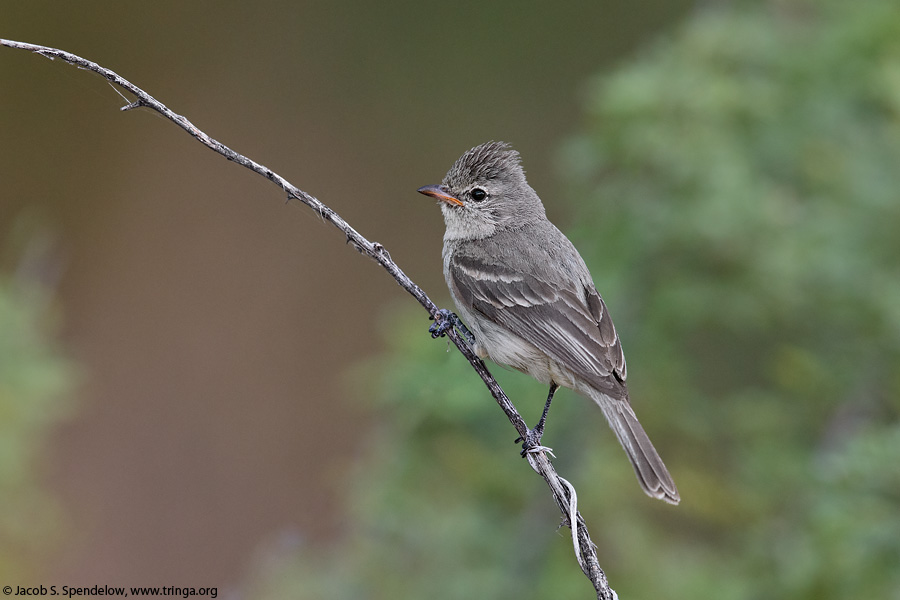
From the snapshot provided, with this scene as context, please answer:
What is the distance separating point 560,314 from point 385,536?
63.2 inches

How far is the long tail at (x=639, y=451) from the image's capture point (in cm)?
419

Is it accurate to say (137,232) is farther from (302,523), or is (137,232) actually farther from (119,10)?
(302,523)

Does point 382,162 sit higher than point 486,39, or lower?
lower

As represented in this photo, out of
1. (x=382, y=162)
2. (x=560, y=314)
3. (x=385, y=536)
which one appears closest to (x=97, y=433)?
(x=382, y=162)

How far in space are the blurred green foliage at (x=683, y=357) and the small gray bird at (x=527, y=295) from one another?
0.38 metres

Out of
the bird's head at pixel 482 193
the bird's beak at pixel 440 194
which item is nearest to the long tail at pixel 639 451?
the bird's head at pixel 482 193

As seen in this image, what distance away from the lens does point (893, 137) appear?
18.1ft

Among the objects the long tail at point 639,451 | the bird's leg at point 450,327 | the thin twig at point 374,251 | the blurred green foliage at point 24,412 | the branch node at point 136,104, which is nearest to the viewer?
the thin twig at point 374,251

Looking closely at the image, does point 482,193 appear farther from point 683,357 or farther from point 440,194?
point 683,357

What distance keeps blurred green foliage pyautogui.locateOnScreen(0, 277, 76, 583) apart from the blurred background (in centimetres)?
2

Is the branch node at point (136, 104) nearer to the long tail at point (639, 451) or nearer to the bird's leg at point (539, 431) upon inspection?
the bird's leg at point (539, 431)

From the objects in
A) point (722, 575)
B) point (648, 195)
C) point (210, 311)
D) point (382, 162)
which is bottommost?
point (722, 575)

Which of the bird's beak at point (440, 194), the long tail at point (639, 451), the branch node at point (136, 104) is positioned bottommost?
the long tail at point (639, 451)

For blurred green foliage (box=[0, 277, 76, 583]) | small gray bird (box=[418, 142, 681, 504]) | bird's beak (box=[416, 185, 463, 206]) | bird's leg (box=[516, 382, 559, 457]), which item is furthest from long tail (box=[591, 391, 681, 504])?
blurred green foliage (box=[0, 277, 76, 583])
